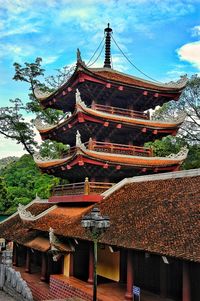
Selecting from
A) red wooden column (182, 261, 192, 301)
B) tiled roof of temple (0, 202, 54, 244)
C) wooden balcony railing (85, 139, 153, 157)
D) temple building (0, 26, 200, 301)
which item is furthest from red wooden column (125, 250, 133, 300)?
tiled roof of temple (0, 202, 54, 244)

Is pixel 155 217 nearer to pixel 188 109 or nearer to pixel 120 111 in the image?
pixel 120 111

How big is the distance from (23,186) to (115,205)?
1222 inches

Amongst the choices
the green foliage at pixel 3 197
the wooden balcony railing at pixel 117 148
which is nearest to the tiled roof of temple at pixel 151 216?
the wooden balcony railing at pixel 117 148

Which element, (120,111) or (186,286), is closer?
(186,286)

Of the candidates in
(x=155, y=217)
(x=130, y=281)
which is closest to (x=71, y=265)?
(x=130, y=281)

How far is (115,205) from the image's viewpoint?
52.4 feet

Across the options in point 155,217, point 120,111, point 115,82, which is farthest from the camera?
point 120,111

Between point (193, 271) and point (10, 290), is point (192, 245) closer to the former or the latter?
point (193, 271)

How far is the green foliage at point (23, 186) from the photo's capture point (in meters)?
40.0

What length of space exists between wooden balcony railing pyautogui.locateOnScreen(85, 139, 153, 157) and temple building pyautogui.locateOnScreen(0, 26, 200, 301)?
0.19 ft

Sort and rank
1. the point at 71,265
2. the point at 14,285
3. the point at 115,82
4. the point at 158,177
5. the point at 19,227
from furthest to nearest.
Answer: the point at 19,227 < the point at 115,82 < the point at 14,285 < the point at 71,265 < the point at 158,177

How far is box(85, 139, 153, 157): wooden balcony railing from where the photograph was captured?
1913 centimetres

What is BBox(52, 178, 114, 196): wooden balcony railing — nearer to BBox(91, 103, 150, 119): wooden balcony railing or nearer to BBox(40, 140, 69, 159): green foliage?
BBox(91, 103, 150, 119): wooden balcony railing

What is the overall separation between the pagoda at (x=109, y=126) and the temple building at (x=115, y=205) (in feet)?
0.19
